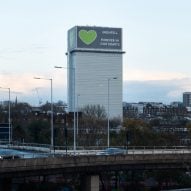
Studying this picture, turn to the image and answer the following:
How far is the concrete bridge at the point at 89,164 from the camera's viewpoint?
201 ft

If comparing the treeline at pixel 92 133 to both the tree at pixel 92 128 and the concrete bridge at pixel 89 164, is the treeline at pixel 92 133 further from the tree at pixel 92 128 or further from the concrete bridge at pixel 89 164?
the concrete bridge at pixel 89 164

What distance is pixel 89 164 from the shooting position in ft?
228

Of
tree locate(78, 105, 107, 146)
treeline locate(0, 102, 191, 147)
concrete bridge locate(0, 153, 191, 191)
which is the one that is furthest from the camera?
tree locate(78, 105, 107, 146)

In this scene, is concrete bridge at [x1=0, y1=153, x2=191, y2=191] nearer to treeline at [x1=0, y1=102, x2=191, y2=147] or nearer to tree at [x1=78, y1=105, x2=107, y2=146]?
treeline at [x1=0, y1=102, x2=191, y2=147]

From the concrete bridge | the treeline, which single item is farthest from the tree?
the concrete bridge

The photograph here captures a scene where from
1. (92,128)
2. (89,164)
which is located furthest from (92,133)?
(89,164)

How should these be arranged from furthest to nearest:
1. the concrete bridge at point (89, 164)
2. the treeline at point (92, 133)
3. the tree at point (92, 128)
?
the tree at point (92, 128)
the treeline at point (92, 133)
the concrete bridge at point (89, 164)

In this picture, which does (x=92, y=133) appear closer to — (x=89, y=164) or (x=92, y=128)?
(x=92, y=128)

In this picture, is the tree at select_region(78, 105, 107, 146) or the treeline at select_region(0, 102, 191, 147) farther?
the tree at select_region(78, 105, 107, 146)

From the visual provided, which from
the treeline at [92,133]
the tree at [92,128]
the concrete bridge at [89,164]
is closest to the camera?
the concrete bridge at [89,164]

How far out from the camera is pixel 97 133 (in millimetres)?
143750

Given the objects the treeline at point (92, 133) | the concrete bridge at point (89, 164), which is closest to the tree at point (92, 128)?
the treeline at point (92, 133)

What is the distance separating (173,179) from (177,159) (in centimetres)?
2054

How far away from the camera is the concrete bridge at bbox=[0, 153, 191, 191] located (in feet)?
201
